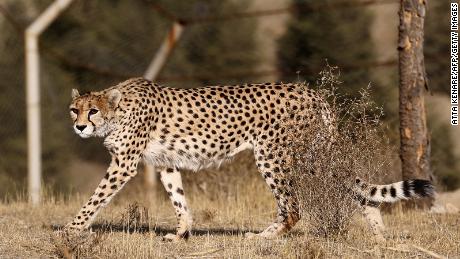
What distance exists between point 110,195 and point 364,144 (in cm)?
154

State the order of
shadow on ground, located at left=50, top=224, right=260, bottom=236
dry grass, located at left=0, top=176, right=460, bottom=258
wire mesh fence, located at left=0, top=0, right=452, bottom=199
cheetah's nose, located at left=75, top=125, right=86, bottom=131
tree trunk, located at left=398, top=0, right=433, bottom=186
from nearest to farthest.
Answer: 1. dry grass, located at left=0, top=176, right=460, bottom=258
2. cheetah's nose, located at left=75, top=125, right=86, bottom=131
3. shadow on ground, located at left=50, top=224, right=260, bottom=236
4. tree trunk, located at left=398, top=0, right=433, bottom=186
5. wire mesh fence, located at left=0, top=0, right=452, bottom=199

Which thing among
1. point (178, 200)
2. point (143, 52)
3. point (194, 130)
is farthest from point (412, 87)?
point (143, 52)

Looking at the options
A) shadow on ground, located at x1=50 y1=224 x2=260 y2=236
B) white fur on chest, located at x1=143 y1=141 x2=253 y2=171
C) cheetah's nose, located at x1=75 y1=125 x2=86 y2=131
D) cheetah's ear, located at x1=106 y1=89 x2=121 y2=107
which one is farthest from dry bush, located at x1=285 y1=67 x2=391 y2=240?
cheetah's nose, located at x1=75 y1=125 x2=86 y2=131

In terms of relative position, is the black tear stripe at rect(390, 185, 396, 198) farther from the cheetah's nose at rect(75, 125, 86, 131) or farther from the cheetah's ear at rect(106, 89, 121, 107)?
the cheetah's nose at rect(75, 125, 86, 131)

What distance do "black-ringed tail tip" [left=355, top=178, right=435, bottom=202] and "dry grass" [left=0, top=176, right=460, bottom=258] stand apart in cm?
25

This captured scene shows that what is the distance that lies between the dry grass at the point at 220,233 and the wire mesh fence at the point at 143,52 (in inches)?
42.7

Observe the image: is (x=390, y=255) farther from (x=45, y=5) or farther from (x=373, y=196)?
(x=45, y=5)

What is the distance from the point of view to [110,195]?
222 inches

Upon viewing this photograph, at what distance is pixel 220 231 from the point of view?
621 cm

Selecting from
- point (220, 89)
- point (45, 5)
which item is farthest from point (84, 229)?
point (45, 5)

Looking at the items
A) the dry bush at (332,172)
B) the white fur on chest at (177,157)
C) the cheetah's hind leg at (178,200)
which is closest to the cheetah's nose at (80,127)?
the white fur on chest at (177,157)

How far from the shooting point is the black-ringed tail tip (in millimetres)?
5164

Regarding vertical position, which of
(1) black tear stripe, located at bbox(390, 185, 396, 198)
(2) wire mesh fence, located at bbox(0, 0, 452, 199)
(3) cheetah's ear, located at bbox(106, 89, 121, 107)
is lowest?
(1) black tear stripe, located at bbox(390, 185, 396, 198)

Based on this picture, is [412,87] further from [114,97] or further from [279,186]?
[114,97]
